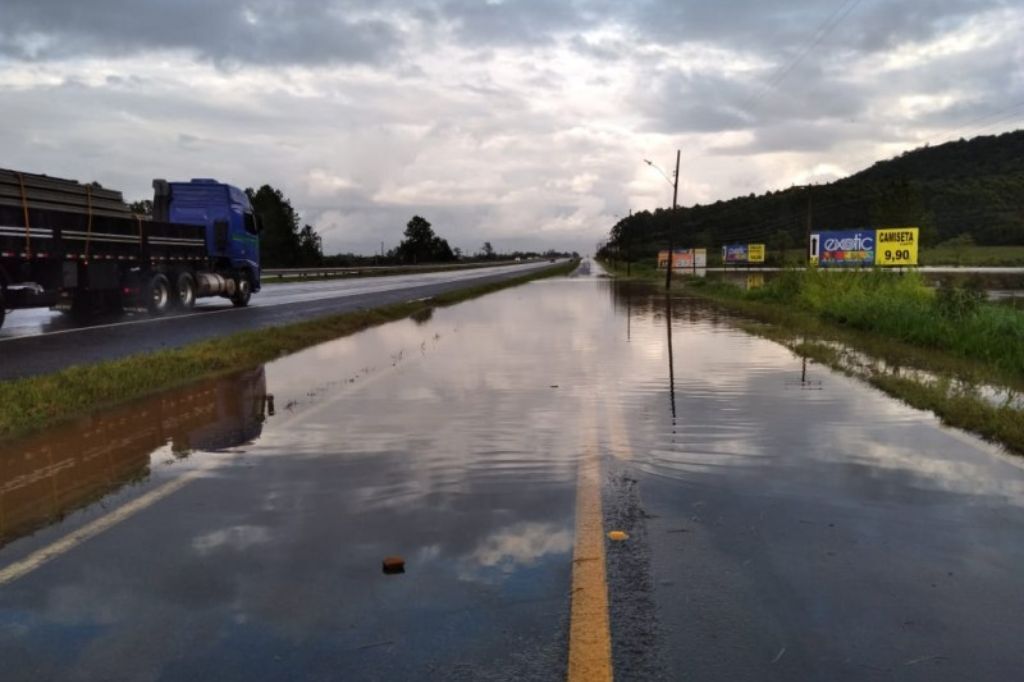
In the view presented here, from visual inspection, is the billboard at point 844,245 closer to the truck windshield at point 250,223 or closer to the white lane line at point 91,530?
the truck windshield at point 250,223

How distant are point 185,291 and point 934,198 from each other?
346 ft

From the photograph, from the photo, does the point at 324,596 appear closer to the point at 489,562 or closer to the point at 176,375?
the point at 489,562

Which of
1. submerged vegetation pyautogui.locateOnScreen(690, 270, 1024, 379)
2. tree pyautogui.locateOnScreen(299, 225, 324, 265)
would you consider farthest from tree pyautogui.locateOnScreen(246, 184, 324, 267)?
submerged vegetation pyautogui.locateOnScreen(690, 270, 1024, 379)

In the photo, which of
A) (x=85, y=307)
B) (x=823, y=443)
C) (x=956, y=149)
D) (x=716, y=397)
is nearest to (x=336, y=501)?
(x=823, y=443)

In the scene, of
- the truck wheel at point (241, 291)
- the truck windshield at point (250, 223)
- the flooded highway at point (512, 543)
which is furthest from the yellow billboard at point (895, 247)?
the flooded highway at point (512, 543)

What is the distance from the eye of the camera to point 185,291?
24.6 m

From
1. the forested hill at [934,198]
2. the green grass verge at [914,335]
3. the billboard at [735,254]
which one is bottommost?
the green grass verge at [914,335]

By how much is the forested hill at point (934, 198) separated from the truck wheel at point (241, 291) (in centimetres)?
6584

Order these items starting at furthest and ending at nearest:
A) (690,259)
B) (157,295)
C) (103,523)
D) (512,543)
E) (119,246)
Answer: (690,259) < (157,295) < (119,246) < (103,523) < (512,543)

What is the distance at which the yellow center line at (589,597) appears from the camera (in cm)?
330

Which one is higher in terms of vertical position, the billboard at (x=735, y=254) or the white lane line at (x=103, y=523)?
the billboard at (x=735, y=254)

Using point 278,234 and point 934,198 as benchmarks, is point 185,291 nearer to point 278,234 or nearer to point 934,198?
point 278,234

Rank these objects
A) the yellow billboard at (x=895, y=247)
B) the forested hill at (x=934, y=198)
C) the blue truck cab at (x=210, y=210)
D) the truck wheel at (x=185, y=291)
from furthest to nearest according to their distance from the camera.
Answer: the forested hill at (x=934, y=198)
the yellow billboard at (x=895, y=247)
the blue truck cab at (x=210, y=210)
the truck wheel at (x=185, y=291)

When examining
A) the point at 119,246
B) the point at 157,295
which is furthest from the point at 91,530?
the point at 157,295
